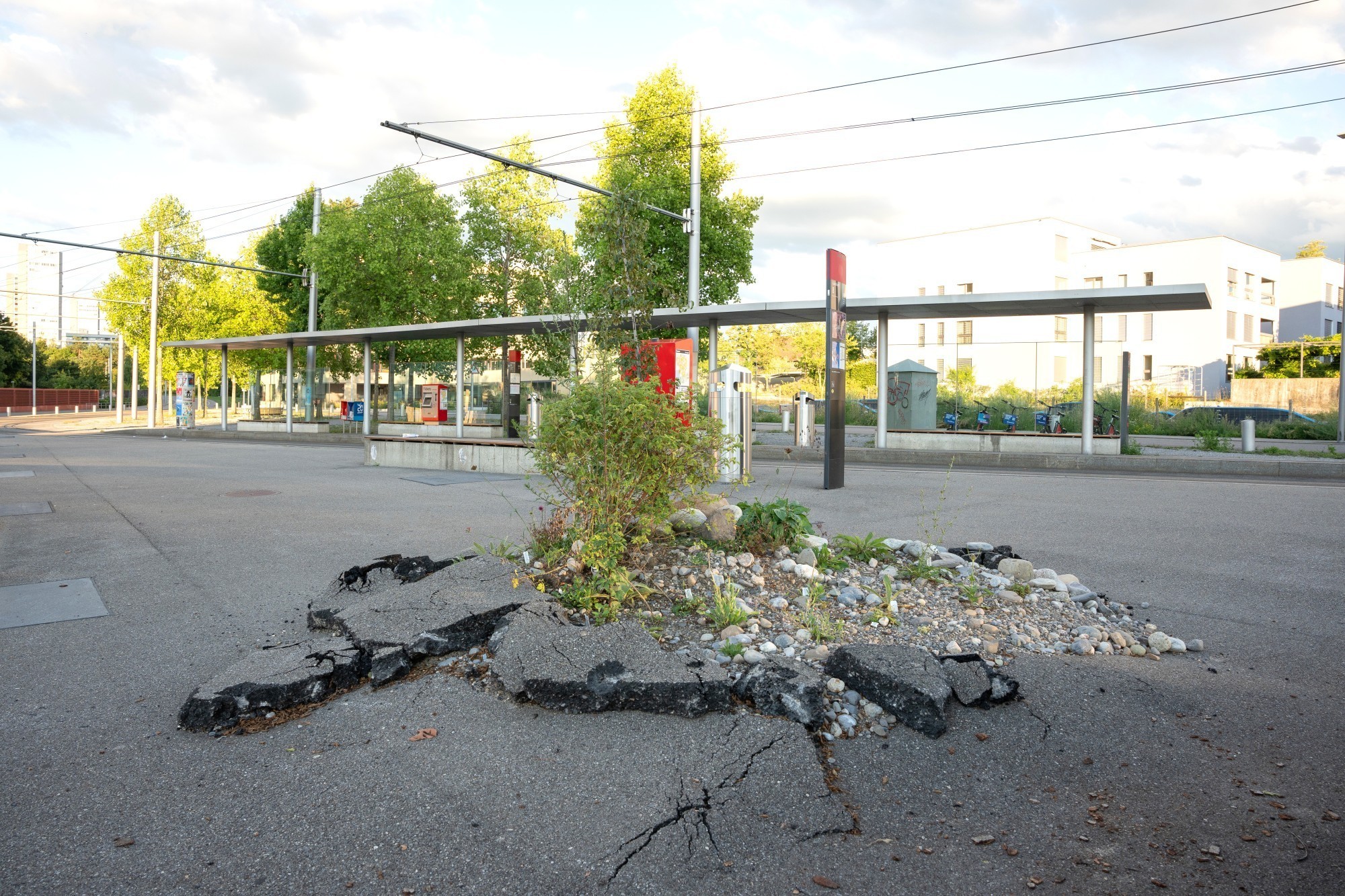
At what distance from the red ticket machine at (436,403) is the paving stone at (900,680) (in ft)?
91.2

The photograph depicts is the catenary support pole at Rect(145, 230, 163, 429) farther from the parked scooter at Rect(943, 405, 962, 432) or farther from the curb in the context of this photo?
the parked scooter at Rect(943, 405, 962, 432)

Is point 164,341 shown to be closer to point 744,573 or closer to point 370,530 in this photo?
point 370,530

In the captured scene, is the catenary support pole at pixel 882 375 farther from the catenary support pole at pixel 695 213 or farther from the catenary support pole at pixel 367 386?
the catenary support pole at pixel 367 386

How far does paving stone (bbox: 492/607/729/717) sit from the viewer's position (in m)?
3.80

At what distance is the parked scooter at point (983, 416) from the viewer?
26609mm

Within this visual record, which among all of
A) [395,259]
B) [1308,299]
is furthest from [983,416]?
[1308,299]

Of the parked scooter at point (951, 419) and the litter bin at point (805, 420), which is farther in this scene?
the parked scooter at point (951, 419)

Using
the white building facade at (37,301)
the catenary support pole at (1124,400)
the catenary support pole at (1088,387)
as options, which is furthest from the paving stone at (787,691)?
the white building facade at (37,301)

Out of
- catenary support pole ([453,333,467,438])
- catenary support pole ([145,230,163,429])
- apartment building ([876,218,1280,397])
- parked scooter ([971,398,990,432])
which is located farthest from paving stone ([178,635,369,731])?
apartment building ([876,218,1280,397])

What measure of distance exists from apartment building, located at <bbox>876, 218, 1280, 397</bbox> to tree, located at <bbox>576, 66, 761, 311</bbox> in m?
24.2

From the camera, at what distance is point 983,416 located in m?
26.7

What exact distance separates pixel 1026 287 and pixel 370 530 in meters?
54.3

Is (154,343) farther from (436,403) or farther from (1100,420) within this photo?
(1100,420)

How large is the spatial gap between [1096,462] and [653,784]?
18.5 m
